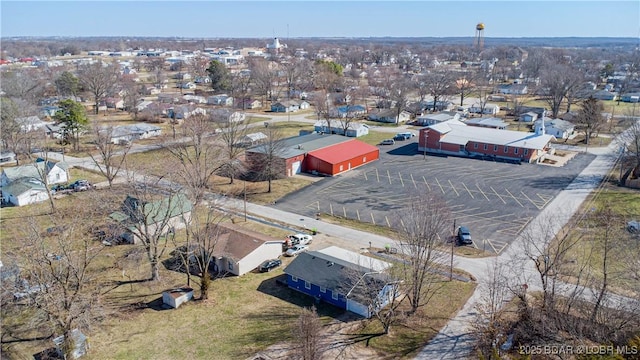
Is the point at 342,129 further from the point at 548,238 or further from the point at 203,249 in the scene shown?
the point at 203,249

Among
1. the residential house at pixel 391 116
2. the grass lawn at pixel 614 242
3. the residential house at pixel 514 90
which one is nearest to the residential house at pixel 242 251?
the grass lawn at pixel 614 242

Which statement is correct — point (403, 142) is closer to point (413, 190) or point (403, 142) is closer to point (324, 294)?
point (413, 190)

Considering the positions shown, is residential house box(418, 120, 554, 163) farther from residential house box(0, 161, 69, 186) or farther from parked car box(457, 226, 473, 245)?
residential house box(0, 161, 69, 186)

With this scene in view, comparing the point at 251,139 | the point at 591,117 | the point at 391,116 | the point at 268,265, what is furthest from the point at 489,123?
the point at 268,265

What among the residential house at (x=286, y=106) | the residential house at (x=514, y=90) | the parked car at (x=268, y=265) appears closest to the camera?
the parked car at (x=268, y=265)

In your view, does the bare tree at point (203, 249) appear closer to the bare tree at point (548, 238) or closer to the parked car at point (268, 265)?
the parked car at point (268, 265)

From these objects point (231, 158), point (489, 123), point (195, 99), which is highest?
point (195, 99)
